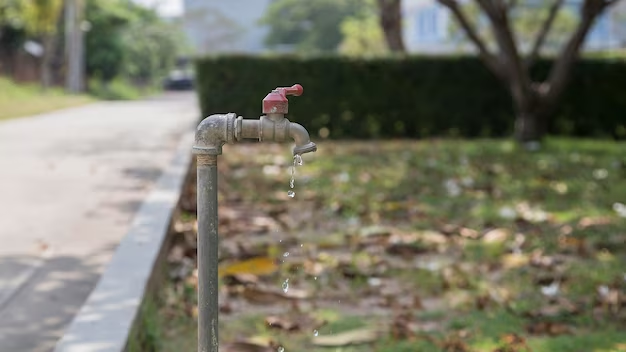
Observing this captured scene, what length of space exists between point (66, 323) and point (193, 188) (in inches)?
192

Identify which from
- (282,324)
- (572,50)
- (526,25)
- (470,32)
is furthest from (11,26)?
(282,324)

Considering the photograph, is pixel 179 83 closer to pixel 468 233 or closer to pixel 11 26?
pixel 11 26

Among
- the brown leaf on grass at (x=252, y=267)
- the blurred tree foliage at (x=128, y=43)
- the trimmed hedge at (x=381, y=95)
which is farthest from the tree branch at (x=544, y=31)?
the blurred tree foliage at (x=128, y=43)

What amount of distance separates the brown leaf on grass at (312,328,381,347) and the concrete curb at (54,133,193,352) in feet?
2.97

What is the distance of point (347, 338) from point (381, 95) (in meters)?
11.6

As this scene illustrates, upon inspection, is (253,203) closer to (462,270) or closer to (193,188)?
(193,188)

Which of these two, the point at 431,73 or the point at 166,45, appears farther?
the point at 166,45

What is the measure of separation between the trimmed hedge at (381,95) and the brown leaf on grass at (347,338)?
11241mm

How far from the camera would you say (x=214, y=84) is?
53.2ft

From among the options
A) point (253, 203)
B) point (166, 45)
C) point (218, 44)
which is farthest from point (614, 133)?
point (218, 44)

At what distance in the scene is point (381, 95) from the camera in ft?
53.0

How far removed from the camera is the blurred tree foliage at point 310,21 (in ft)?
257

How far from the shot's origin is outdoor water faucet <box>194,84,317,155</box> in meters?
3.13

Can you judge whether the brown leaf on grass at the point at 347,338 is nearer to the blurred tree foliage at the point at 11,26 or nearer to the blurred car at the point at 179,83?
the blurred tree foliage at the point at 11,26
